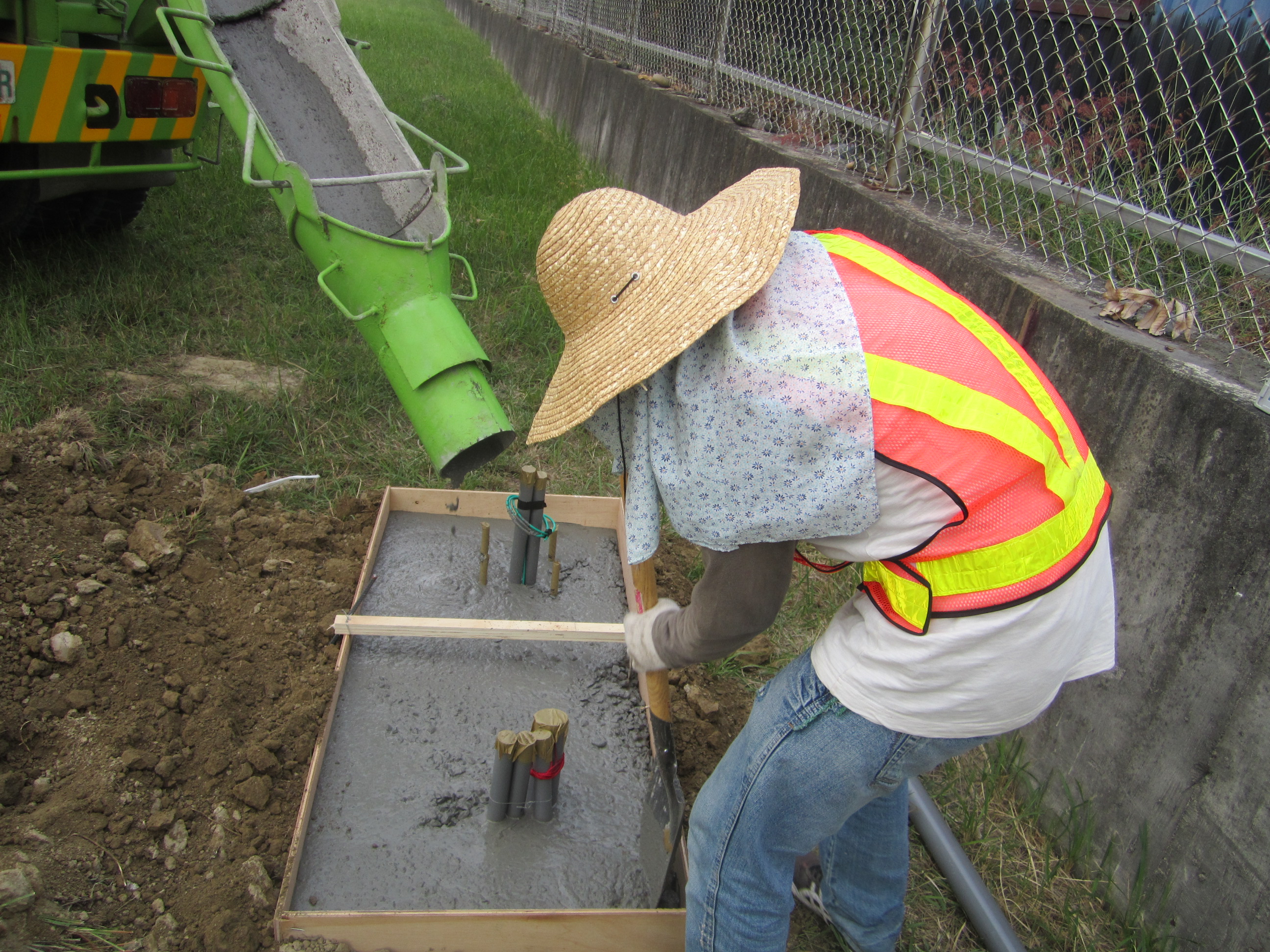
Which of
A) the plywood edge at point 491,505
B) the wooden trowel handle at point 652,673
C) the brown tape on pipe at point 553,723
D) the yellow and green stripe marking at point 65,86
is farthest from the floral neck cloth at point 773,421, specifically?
the yellow and green stripe marking at point 65,86

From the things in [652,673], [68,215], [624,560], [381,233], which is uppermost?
[381,233]

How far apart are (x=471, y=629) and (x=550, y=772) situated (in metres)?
0.56

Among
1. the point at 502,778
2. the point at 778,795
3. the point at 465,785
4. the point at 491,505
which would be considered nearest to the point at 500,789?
the point at 502,778

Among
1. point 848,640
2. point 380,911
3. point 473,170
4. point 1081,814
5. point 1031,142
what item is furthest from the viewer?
point 473,170

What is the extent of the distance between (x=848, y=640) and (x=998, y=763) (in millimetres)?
1201

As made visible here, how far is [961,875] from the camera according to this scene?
2.01 meters

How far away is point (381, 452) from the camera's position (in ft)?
11.3

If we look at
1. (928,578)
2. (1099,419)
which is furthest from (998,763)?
(928,578)

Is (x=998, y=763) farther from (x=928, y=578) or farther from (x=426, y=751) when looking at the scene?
(x=426, y=751)

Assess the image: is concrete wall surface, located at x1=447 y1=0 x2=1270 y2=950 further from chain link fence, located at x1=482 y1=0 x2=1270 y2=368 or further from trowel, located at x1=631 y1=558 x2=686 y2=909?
trowel, located at x1=631 y1=558 x2=686 y2=909

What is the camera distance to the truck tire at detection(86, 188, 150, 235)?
4.35m

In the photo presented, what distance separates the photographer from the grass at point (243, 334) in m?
3.29

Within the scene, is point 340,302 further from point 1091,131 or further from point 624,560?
point 1091,131

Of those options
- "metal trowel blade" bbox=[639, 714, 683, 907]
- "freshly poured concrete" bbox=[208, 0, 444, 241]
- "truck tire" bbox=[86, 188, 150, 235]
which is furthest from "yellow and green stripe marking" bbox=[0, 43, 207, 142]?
"metal trowel blade" bbox=[639, 714, 683, 907]
